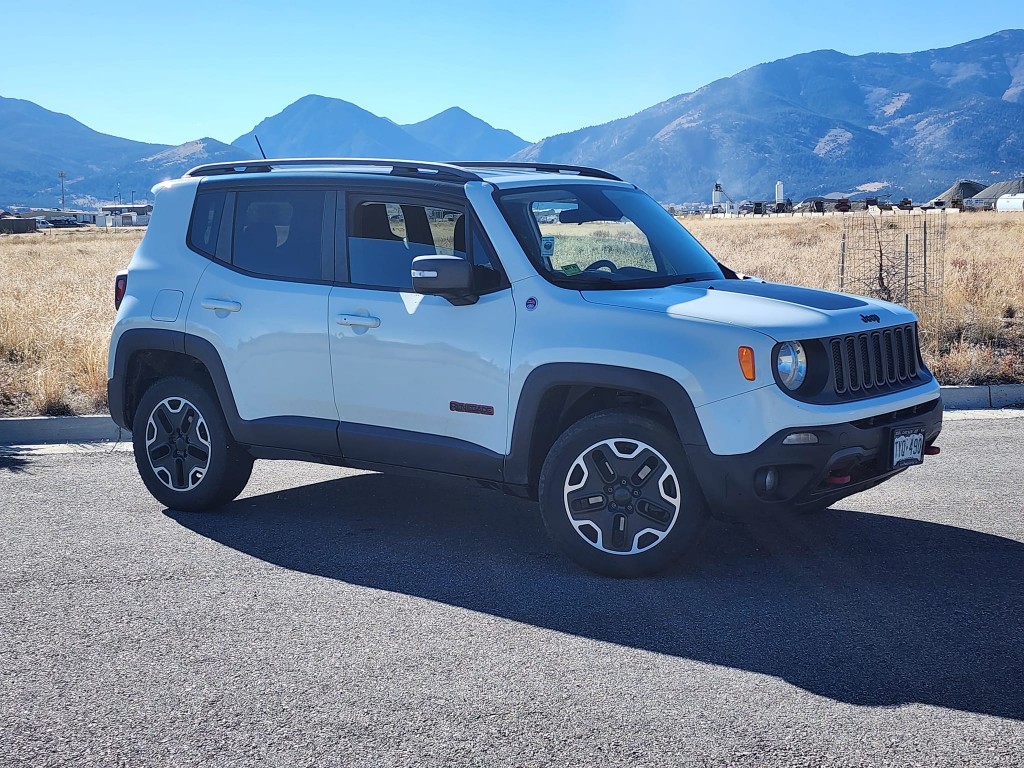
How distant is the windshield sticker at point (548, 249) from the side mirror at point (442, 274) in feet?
1.27

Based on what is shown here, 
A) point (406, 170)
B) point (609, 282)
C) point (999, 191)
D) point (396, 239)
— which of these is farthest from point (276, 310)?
point (999, 191)

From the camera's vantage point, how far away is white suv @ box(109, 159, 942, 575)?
5.02 m

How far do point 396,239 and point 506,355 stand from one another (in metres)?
1.02

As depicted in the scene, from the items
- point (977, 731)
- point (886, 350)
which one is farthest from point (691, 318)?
point (977, 731)

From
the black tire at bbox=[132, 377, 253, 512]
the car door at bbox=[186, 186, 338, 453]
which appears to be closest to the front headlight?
the car door at bbox=[186, 186, 338, 453]

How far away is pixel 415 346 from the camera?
5715 millimetres

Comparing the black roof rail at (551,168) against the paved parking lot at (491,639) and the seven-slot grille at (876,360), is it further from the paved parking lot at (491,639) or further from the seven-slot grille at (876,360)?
the paved parking lot at (491,639)

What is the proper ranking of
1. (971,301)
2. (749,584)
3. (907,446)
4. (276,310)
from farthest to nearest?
(971,301) < (276,310) < (907,446) < (749,584)

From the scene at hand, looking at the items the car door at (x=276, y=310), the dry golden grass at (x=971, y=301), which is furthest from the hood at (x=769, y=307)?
the dry golden grass at (x=971, y=301)

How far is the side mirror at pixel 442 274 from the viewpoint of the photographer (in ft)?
17.7

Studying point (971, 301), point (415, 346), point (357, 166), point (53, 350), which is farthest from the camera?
point (971, 301)

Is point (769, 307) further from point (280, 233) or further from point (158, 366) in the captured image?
point (158, 366)

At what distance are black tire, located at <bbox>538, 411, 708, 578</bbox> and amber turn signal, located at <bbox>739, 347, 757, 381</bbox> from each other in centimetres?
45

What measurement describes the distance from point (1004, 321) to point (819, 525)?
8.17m
